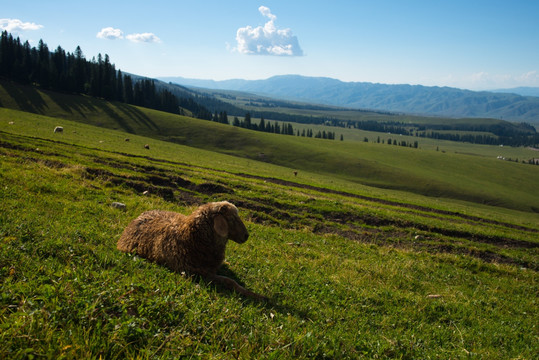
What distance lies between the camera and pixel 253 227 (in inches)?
603

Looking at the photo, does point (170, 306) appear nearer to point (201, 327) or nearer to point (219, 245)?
point (201, 327)

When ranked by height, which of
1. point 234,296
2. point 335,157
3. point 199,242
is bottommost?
point 335,157

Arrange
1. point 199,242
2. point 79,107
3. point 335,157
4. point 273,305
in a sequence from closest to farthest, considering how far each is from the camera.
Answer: point 273,305 < point 199,242 < point 335,157 < point 79,107

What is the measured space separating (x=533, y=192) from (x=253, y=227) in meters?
104

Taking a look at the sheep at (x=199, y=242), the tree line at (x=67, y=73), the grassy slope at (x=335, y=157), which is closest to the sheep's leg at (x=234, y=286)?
the sheep at (x=199, y=242)

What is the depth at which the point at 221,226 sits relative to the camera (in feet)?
25.1

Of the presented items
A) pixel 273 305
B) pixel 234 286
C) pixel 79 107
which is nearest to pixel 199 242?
pixel 234 286

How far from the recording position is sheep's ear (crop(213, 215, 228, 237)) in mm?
7637

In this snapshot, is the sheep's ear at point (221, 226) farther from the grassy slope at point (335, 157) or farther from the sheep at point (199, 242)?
the grassy slope at point (335, 157)

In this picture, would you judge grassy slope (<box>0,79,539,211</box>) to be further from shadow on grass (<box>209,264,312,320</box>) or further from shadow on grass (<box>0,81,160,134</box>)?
shadow on grass (<box>209,264,312,320</box>)

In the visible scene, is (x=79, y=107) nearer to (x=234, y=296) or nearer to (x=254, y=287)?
(x=254, y=287)

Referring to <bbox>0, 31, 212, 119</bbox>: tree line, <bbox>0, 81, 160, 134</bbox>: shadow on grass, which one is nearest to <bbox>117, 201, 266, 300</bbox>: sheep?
<bbox>0, 81, 160, 134</bbox>: shadow on grass

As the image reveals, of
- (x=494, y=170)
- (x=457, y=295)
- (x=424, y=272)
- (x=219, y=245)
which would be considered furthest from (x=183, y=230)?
(x=494, y=170)

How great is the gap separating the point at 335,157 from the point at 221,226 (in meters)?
86.2
